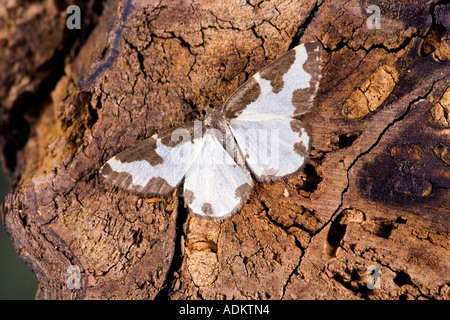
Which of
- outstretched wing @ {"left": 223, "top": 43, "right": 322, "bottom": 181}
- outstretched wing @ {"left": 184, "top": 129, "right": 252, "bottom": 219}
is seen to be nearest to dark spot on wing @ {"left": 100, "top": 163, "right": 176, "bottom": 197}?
outstretched wing @ {"left": 184, "top": 129, "right": 252, "bottom": 219}

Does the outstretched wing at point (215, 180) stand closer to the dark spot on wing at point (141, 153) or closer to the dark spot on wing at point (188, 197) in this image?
the dark spot on wing at point (188, 197)

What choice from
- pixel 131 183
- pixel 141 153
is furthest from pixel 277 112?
pixel 131 183

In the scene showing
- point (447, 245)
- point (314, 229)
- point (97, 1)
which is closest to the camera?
point (447, 245)

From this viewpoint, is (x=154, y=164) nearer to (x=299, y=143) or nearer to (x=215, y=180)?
(x=215, y=180)

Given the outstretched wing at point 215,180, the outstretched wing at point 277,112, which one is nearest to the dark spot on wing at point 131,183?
the outstretched wing at point 215,180

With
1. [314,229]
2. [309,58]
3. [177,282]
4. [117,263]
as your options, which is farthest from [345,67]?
[117,263]

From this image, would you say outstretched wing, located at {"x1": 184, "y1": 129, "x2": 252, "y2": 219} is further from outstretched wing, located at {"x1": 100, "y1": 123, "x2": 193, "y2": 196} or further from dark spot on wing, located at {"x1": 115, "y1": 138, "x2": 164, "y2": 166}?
dark spot on wing, located at {"x1": 115, "y1": 138, "x2": 164, "y2": 166}

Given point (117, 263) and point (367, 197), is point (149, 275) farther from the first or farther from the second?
point (367, 197)
